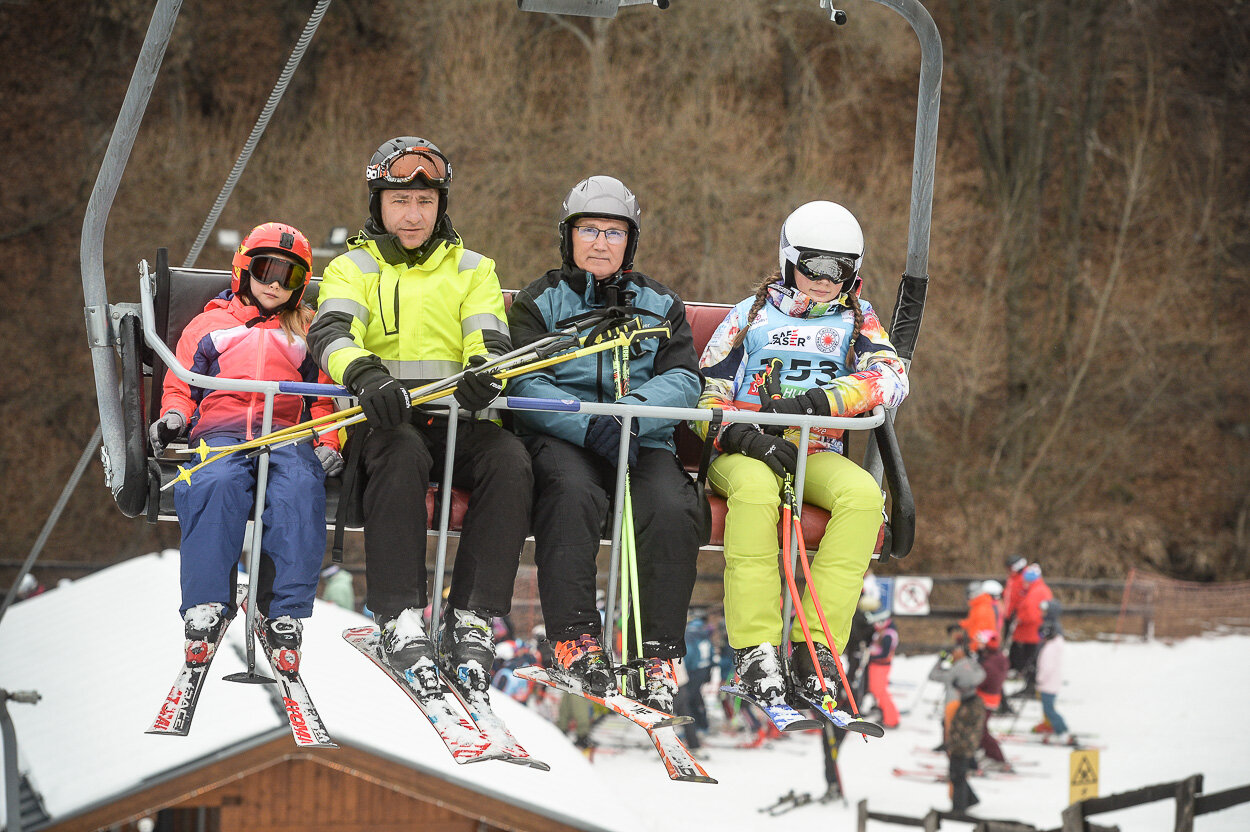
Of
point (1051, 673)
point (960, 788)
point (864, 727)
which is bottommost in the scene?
point (960, 788)

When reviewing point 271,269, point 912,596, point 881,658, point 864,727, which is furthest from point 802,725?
point 912,596

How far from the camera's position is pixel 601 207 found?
4.17 metres

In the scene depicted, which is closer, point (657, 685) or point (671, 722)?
point (671, 722)

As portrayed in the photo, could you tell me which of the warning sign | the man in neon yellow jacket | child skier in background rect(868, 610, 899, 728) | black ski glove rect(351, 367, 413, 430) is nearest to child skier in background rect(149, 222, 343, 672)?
the man in neon yellow jacket

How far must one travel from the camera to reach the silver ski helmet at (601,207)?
13.7 ft

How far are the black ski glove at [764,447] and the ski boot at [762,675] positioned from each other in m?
0.54

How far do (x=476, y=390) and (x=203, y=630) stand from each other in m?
1.03

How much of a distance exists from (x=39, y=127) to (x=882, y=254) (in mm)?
13761

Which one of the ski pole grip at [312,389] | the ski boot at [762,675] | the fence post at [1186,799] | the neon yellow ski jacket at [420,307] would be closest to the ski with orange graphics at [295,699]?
the ski pole grip at [312,389]

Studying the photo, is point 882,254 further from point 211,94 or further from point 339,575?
point 211,94

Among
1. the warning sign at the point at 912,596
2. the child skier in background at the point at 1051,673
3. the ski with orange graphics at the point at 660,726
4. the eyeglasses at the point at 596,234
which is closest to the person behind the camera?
the ski with orange graphics at the point at 660,726

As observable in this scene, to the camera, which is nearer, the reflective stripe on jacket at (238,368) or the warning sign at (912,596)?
the reflective stripe on jacket at (238,368)

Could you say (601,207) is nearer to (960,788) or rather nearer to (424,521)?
(424,521)

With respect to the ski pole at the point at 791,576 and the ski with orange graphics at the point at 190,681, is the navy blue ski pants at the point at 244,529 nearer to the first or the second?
the ski with orange graphics at the point at 190,681
